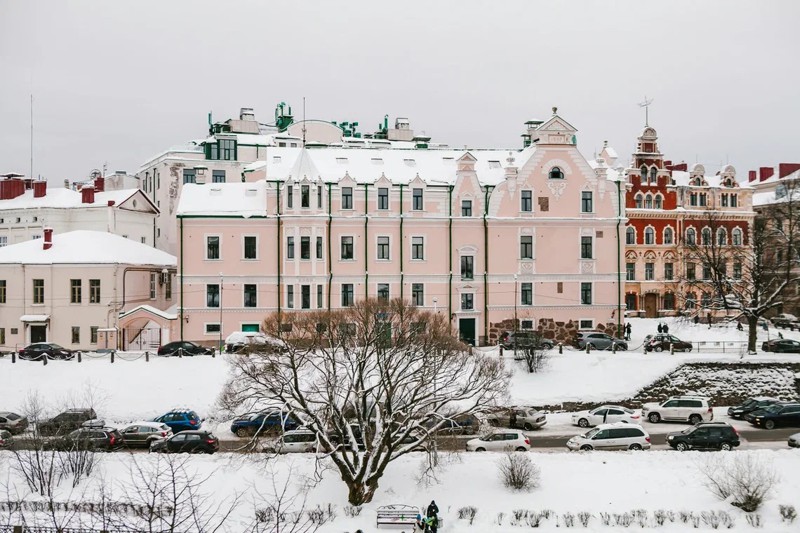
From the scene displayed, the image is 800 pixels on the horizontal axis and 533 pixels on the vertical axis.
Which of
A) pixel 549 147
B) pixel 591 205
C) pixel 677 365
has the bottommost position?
pixel 677 365

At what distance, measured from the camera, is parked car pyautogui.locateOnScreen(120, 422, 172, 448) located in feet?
111

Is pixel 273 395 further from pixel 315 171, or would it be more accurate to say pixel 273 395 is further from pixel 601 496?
pixel 315 171

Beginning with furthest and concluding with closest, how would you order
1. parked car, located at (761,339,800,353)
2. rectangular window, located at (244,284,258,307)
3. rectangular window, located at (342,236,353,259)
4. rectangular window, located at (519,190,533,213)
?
rectangular window, located at (519,190,533,213), rectangular window, located at (342,236,353,259), rectangular window, located at (244,284,258,307), parked car, located at (761,339,800,353)

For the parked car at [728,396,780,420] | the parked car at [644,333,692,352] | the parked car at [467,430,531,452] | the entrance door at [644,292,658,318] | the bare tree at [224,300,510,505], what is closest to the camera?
the bare tree at [224,300,510,505]

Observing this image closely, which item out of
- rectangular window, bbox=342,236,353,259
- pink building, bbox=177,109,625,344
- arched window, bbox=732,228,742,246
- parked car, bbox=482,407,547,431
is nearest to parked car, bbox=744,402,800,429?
parked car, bbox=482,407,547,431

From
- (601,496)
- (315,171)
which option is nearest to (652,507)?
(601,496)

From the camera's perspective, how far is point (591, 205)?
53.4 metres

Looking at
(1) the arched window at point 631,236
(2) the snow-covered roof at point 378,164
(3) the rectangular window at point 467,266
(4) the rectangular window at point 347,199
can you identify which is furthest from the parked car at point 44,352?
(1) the arched window at point 631,236

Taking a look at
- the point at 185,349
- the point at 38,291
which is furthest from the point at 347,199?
the point at 38,291

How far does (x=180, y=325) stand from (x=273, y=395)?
2152 centimetres

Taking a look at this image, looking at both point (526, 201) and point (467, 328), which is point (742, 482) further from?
point (526, 201)

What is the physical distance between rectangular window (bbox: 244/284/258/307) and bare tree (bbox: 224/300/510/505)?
18.8 m

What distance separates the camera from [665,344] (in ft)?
158

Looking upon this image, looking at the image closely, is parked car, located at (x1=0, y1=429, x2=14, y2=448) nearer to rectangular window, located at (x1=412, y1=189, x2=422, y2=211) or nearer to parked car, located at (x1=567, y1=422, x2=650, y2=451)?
parked car, located at (x1=567, y1=422, x2=650, y2=451)
